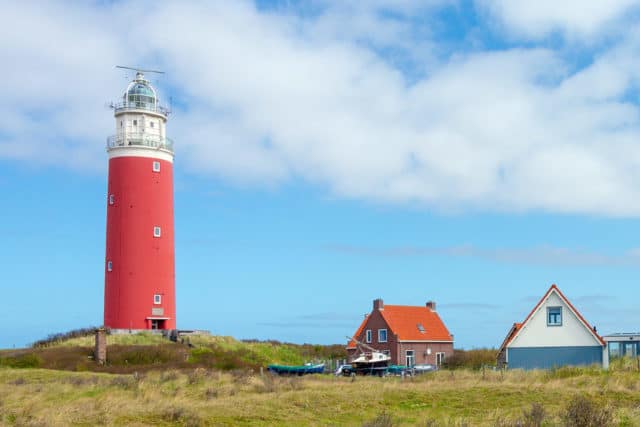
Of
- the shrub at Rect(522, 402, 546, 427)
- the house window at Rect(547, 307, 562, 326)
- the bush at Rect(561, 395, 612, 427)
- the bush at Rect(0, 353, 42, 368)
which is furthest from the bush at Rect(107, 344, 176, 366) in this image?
the bush at Rect(561, 395, 612, 427)

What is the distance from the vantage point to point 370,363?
143ft

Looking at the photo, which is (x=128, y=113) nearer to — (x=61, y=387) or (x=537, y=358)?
(x=61, y=387)

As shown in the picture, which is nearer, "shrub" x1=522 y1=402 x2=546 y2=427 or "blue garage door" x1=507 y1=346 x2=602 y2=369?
"shrub" x1=522 y1=402 x2=546 y2=427

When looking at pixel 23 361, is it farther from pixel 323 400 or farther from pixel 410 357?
pixel 410 357

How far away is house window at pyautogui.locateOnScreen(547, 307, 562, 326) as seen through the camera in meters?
37.6

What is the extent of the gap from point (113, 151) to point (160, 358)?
1477 cm

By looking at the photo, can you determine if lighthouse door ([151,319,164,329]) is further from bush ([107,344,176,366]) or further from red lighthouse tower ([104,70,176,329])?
bush ([107,344,176,366])

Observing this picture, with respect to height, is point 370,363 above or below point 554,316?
below

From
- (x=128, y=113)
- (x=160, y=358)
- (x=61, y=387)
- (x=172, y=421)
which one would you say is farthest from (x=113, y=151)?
(x=172, y=421)

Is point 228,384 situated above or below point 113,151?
below

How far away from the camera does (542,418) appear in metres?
18.8

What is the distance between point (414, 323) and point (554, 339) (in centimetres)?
1584

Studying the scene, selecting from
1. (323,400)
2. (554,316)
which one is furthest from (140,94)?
(323,400)

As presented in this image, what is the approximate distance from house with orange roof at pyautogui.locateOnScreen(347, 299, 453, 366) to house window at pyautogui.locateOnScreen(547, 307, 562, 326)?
13.2 m
